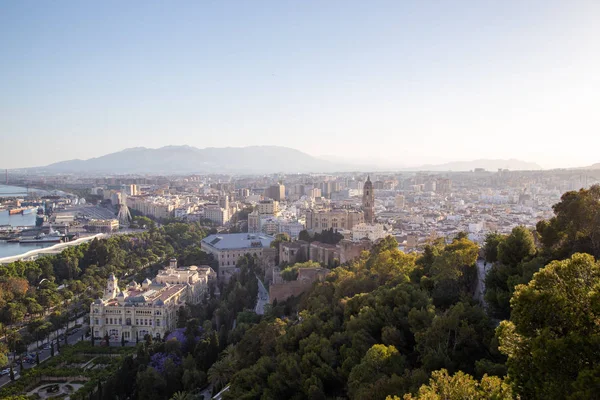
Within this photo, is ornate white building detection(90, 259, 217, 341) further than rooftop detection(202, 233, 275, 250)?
No

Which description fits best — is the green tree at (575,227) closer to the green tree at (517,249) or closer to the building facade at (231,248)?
the green tree at (517,249)

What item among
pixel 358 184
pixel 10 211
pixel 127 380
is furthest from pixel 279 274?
pixel 358 184

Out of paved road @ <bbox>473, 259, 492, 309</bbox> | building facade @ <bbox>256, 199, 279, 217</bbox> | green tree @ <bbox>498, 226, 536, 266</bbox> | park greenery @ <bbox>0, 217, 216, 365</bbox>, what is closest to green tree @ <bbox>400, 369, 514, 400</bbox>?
paved road @ <bbox>473, 259, 492, 309</bbox>

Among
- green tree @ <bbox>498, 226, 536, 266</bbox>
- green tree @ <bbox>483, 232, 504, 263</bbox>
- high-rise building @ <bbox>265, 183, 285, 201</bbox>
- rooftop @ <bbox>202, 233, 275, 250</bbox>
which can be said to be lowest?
rooftop @ <bbox>202, 233, 275, 250</bbox>

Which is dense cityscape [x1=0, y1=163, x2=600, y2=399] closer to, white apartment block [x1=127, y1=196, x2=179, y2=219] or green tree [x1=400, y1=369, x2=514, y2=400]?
green tree [x1=400, y1=369, x2=514, y2=400]

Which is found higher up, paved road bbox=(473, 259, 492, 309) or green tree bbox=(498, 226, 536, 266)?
green tree bbox=(498, 226, 536, 266)

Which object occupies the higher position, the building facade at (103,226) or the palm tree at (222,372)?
the palm tree at (222,372)

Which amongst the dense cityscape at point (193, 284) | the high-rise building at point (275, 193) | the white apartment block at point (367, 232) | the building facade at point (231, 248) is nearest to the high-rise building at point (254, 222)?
the dense cityscape at point (193, 284)
